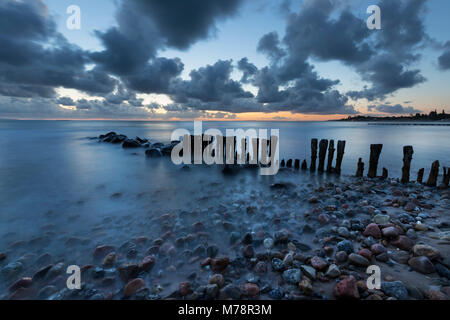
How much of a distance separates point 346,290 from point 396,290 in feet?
2.22

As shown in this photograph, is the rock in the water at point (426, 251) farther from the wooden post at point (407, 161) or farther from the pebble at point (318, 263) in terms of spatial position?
the wooden post at point (407, 161)

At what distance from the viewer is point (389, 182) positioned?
776 centimetres

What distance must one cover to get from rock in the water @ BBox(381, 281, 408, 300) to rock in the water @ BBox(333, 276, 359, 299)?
17.6 inches

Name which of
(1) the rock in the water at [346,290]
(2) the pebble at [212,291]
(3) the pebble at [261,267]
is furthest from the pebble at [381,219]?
(2) the pebble at [212,291]

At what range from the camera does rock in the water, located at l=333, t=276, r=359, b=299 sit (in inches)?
91.7

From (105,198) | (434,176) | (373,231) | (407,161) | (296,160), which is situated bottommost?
(105,198)

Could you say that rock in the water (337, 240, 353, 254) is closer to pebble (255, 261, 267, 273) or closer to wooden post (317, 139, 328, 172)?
pebble (255, 261, 267, 273)

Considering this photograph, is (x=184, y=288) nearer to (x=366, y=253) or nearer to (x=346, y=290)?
(x=346, y=290)

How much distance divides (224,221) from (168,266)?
70.6 inches

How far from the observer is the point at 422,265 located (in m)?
2.77

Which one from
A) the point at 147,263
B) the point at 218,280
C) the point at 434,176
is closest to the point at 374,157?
the point at 434,176
